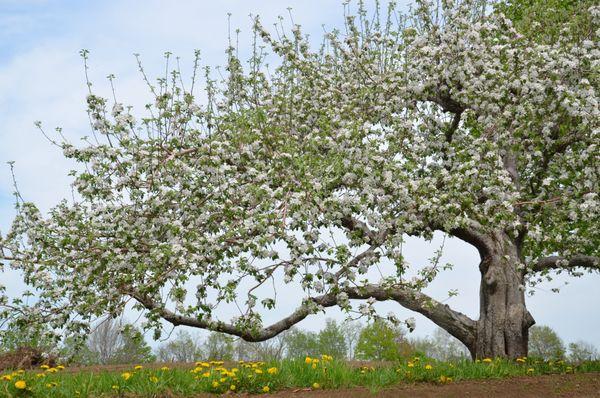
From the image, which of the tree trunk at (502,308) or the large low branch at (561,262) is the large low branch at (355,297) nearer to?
the tree trunk at (502,308)

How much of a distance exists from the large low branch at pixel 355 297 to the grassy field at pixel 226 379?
1004mm

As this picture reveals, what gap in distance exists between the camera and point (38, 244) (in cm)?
1226

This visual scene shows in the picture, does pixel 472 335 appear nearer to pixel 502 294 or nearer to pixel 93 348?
pixel 502 294

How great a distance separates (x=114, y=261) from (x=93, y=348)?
20.8 m

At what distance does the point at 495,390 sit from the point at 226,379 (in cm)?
516

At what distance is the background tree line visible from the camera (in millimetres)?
12742

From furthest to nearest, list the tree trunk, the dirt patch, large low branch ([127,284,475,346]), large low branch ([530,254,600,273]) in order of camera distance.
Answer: large low branch ([530,254,600,273])
the tree trunk
large low branch ([127,284,475,346])
the dirt patch

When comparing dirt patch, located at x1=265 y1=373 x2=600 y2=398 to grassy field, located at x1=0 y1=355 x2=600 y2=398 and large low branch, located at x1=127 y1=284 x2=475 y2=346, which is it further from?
large low branch, located at x1=127 y1=284 x2=475 y2=346

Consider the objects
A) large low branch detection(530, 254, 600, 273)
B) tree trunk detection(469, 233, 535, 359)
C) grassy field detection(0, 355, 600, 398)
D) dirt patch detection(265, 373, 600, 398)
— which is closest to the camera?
grassy field detection(0, 355, 600, 398)

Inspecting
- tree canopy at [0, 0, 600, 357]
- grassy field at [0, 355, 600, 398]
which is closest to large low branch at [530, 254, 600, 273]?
tree canopy at [0, 0, 600, 357]

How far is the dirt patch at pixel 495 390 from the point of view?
398 inches

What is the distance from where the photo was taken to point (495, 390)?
38.0ft

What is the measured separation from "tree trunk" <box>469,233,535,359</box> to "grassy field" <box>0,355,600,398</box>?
2885mm

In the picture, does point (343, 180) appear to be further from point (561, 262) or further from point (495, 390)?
point (561, 262)
